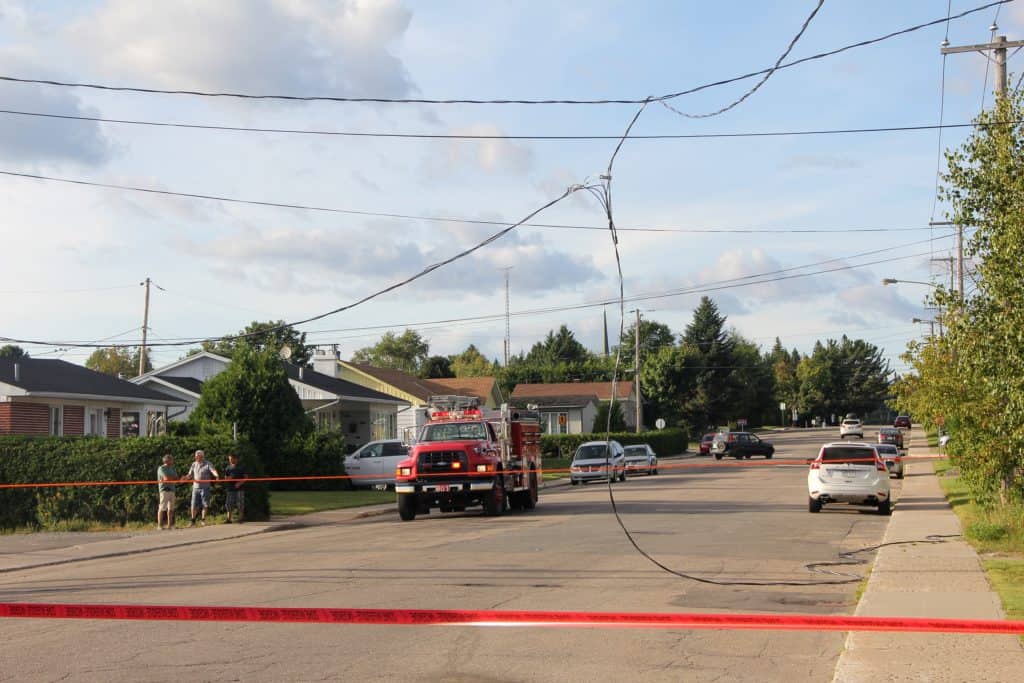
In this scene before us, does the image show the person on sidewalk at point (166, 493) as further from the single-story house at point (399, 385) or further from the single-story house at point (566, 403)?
the single-story house at point (566, 403)

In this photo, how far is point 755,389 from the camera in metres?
116

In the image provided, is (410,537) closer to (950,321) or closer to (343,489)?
(950,321)

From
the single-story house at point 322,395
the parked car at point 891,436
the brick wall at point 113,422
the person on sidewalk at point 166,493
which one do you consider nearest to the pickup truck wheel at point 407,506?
the person on sidewalk at point 166,493

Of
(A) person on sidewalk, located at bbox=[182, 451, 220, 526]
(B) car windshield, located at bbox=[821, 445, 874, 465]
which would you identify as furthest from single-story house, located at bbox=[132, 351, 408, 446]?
(B) car windshield, located at bbox=[821, 445, 874, 465]

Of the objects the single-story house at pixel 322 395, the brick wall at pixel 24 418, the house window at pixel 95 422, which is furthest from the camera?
the single-story house at pixel 322 395

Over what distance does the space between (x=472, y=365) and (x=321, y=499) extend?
89375 millimetres

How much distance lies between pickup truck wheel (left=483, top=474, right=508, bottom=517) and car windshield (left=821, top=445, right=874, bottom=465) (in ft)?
24.2

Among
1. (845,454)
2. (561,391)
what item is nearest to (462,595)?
(845,454)

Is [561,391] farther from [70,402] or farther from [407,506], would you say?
[407,506]

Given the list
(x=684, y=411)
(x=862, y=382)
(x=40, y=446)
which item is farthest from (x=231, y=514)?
(x=862, y=382)

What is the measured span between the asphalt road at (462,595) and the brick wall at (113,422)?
1843 centimetres

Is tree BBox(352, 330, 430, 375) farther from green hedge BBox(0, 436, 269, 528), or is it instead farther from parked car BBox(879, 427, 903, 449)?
green hedge BBox(0, 436, 269, 528)

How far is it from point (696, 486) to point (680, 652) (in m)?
27.3

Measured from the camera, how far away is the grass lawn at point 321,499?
94.3 feet
